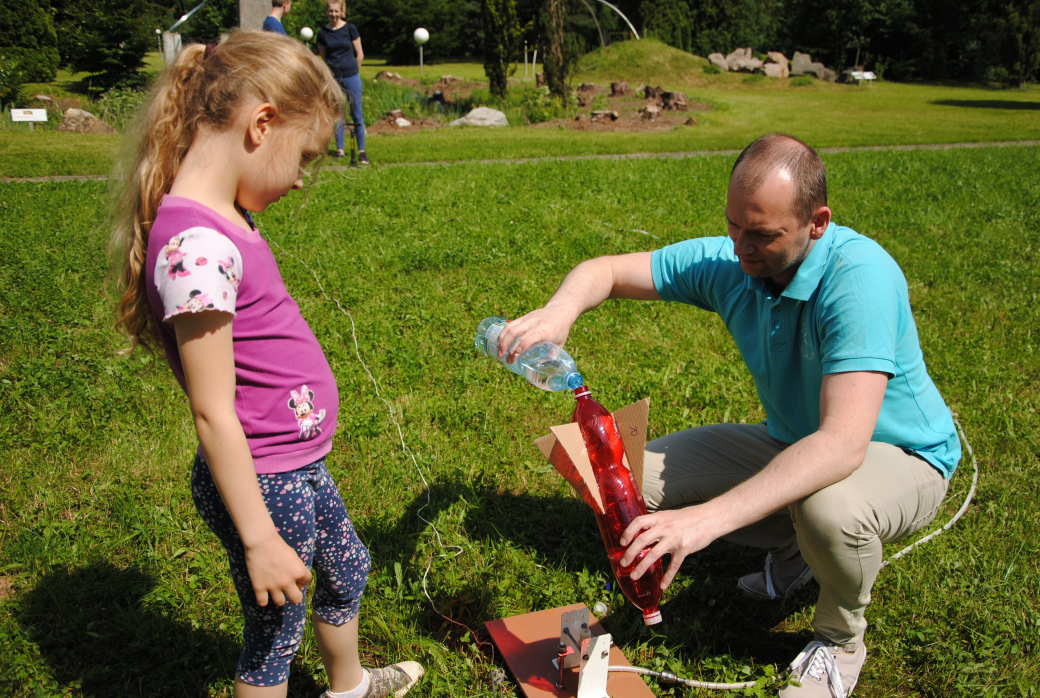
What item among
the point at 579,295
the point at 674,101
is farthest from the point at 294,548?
the point at 674,101

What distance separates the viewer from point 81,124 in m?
14.5

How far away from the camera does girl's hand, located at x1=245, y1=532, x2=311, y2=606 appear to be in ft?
5.59

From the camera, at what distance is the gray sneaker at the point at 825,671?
2.44 meters

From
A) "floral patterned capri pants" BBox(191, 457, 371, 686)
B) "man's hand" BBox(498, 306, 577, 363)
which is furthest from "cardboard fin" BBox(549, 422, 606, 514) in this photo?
"floral patterned capri pants" BBox(191, 457, 371, 686)

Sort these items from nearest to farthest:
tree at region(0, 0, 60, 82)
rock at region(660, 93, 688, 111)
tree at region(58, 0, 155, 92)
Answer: tree at region(0, 0, 60, 82)
rock at region(660, 93, 688, 111)
tree at region(58, 0, 155, 92)

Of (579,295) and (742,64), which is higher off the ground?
(742,64)

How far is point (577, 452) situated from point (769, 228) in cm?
98

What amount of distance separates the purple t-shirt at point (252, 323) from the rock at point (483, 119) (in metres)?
16.1

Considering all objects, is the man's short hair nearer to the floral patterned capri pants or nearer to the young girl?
the young girl

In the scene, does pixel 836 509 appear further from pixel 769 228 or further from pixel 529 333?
pixel 529 333

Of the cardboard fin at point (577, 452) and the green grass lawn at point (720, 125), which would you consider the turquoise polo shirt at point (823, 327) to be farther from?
the green grass lawn at point (720, 125)

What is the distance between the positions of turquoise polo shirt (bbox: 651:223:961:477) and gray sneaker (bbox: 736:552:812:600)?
489 mm

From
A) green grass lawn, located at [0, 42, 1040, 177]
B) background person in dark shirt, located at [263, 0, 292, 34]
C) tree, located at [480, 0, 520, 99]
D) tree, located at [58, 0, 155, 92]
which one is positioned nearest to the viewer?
background person in dark shirt, located at [263, 0, 292, 34]

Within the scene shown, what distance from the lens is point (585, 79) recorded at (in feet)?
96.7
